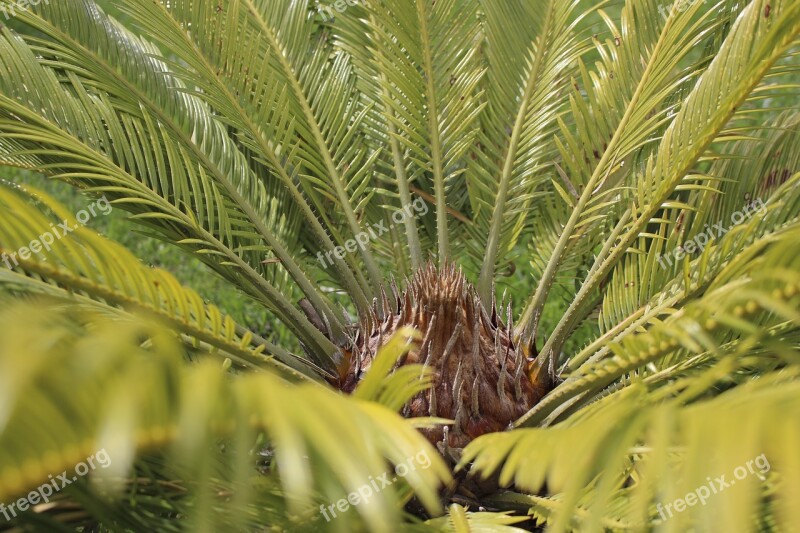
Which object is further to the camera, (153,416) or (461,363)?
(461,363)

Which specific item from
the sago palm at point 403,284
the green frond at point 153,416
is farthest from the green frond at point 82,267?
the green frond at point 153,416

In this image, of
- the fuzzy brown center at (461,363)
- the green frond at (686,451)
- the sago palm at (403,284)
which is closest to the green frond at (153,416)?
the sago palm at (403,284)

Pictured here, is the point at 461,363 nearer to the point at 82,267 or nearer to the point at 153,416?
the point at 82,267

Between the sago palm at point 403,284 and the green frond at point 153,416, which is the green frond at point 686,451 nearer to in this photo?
the sago palm at point 403,284

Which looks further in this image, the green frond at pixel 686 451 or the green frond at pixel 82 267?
the green frond at pixel 82 267

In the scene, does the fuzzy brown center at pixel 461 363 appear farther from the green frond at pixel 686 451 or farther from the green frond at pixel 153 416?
the green frond at pixel 153 416

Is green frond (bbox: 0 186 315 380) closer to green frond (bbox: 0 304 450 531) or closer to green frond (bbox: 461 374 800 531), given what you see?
green frond (bbox: 0 304 450 531)

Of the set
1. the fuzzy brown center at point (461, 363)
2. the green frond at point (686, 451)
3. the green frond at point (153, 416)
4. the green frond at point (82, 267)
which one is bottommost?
the fuzzy brown center at point (461, 363)

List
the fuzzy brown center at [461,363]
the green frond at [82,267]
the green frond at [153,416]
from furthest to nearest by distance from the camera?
the fuzzy brown center at [461,363] < the green frond at [82,267] < the green frond at [153,416]

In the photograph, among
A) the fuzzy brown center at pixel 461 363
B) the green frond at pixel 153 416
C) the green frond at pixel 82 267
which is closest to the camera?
the green frond at pixel 153 416

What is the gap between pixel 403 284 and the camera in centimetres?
214

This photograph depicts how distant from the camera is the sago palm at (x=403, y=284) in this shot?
68 cm

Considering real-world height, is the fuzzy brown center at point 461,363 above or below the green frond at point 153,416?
below

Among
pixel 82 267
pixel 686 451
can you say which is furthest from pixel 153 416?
pixel 686 451
